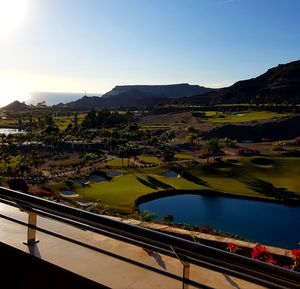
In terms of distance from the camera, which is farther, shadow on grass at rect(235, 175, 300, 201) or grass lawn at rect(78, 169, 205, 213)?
shadow on grass at rect(235, 175, 300, 201)

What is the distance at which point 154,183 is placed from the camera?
182ft

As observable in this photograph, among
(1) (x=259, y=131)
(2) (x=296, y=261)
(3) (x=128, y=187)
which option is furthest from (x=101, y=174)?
(2) (x=296, y=261)

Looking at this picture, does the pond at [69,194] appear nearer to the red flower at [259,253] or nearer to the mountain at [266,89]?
the red flower at [259,253]

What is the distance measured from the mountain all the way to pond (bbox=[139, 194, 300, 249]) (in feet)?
397

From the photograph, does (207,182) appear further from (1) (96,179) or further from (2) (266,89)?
(2) (266,89)

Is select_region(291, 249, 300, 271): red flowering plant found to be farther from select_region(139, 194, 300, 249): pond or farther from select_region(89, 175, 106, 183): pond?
select_region(89, 175, 106, 183): pond

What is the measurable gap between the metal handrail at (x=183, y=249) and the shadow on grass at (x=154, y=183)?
4941 centimetres

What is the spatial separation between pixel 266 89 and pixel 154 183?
137 m

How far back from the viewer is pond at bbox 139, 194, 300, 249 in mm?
38844

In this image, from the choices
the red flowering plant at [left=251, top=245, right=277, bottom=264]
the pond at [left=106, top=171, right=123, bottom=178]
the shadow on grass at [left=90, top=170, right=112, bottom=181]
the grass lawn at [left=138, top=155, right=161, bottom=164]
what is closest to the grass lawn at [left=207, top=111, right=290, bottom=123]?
the grass lawn at [left=138, top=155, right=161, bottom=164]

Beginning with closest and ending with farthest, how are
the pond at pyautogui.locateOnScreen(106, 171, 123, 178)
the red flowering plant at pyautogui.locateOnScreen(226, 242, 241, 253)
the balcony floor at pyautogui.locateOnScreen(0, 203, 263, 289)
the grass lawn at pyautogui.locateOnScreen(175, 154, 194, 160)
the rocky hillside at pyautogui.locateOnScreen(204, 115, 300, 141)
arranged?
the balcony floor at pyautogui.locateOnScreen(0, 203, 263, 289) → the red flowering plant at pyautogui.locateOnScreen(226, 242, 241, 253) → the pond at pyautogui.locateOnScreen(106, 171, 123, 178) → the grass lawn at pyautogui.locateOnScreen(175, 154, 194, 160) → the rocky hillside at pyautogui.locateOnScreen(204, 115, 300, 141)

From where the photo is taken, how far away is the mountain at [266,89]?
170 meters

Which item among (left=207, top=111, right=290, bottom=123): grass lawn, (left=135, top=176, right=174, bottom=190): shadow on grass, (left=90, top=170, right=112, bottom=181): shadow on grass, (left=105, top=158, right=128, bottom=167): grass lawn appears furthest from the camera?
(left=207, top=111, right=290, bottom=123): grass lawn

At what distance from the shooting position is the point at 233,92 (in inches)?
7500
